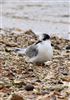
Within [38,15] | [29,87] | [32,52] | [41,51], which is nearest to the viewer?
[29,87]

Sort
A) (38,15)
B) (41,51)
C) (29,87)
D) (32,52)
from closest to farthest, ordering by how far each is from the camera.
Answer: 1. (29,87)
2. (41,51)
3. (32,52)
4. (38,15)

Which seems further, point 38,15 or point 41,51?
point 38,15

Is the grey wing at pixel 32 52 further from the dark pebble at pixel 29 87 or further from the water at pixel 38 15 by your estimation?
the water at pixel 38 15

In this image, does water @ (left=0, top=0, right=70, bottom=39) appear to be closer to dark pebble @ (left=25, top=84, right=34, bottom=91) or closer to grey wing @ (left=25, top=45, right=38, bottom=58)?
grey wing @ (left=25, top=45, right=38, bottom=58)

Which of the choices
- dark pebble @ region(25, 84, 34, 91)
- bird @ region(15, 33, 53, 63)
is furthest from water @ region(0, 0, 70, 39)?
dark pebble @ region(25, 84, 34, 91)

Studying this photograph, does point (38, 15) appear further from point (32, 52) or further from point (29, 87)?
point (29, 87)

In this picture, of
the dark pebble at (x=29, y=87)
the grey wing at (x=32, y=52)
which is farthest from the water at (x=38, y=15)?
the dark pebble at (x=29, y=87)

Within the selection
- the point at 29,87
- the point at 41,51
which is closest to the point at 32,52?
the point at 41,51

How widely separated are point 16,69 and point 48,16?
10557 mm

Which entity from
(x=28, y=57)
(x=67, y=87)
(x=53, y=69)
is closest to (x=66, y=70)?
(x=53, y=69)

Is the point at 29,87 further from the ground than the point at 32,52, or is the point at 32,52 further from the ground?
the point at 32,52

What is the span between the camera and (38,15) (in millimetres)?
18453

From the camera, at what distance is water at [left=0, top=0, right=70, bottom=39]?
48.7 ft

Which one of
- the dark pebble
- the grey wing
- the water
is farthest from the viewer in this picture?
the water
